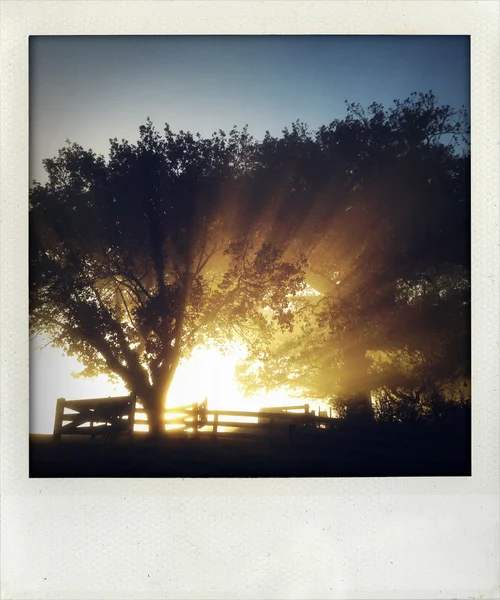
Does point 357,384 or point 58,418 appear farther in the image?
point 357,384

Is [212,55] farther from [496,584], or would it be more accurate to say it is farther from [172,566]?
[496,584]

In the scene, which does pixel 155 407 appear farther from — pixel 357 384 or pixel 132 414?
pixel 357 384

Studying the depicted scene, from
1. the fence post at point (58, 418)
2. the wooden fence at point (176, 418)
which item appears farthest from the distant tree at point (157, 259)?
the fence post at point (58, 418)

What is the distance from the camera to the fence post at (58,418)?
3.67 m

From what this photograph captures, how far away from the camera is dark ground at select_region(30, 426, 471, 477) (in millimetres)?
3707

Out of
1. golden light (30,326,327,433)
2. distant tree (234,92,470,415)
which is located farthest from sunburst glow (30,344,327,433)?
distant tree (234,92,470,415)

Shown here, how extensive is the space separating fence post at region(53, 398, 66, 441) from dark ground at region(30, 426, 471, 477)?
94 mm

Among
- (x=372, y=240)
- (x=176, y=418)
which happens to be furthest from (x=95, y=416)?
(x=372, y=240)

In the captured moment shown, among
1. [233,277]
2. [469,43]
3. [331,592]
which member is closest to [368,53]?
[469,43]

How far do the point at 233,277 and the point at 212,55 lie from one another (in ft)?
4.76

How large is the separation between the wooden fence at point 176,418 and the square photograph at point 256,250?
→ 0.5 inches

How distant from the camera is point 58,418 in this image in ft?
12.1

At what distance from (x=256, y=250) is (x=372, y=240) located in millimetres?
767

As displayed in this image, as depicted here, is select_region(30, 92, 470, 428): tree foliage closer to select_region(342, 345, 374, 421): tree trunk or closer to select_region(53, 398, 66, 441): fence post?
select_region(342, 345, 374, 421): tree trunk
